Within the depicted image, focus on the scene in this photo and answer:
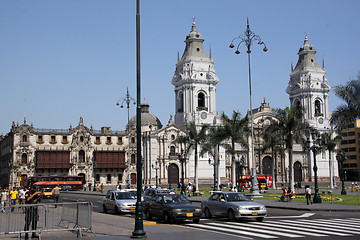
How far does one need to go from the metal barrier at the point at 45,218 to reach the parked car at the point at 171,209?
4238 mm

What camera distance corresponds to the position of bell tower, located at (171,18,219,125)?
8338cm

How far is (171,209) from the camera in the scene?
66.5ft

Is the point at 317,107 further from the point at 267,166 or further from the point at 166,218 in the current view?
the point at 166,218

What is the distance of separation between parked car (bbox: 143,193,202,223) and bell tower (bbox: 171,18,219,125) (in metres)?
60.6

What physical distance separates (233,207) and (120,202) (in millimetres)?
7927

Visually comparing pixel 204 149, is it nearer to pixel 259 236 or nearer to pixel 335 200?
pixel 335 200

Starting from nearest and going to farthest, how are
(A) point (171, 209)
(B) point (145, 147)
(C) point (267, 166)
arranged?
(A) point (171, 209), (B) point (145, 147), (C) point (267, 166)

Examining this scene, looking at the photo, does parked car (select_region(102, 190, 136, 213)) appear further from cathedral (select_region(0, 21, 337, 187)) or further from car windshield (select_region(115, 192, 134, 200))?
cathedral (select_region(0, 21, 337, 187))

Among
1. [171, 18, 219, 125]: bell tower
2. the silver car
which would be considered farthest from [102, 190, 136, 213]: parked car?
[171, 18, 219, 125]: bell tower

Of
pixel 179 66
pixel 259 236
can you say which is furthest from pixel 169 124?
pixel 259 236

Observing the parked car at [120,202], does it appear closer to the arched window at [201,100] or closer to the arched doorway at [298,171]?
the arched window at [201,100]

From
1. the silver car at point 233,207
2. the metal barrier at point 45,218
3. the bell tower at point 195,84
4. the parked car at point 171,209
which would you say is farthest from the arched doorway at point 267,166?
the metal barrier at point 45,218

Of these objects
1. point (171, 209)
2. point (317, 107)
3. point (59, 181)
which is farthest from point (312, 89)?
point (171, 209)

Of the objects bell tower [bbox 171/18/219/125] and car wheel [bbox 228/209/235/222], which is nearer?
car wheel [bbox 228/209/235/222]
